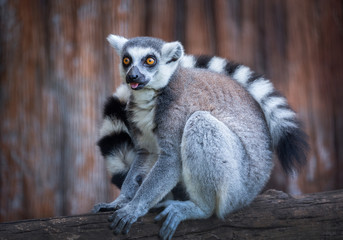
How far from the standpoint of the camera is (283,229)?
3.22 metres

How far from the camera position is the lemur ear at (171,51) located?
3682mm

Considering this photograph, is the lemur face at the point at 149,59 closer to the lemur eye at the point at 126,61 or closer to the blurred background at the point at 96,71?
the lemur eye at the point at 126,61

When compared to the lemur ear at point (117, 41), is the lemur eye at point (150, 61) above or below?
below

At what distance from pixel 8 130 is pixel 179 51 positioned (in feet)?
5.55

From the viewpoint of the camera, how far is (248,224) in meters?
3.21

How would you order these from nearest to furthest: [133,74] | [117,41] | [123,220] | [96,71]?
[123,220] → [133,74] → [117,41] → [96,71]

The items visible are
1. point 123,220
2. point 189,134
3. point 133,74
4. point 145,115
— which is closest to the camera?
point 123,220

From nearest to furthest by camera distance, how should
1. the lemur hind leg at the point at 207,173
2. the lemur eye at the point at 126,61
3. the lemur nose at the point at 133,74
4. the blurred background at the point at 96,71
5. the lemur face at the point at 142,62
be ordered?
the lemur hind leg at the point at 207,173 < the lemur nose at the point at 133,74 < the lemur face at the point at 142,62 < the lemur eye at the point at 126,61 < the blurred background at the point at 96,71

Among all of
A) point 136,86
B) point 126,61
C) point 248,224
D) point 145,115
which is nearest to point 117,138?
point 145,115

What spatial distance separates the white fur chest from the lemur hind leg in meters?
0.37

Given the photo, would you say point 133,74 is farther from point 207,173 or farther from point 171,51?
point 207,173

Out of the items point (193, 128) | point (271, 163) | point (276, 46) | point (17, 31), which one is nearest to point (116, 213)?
point (193, 128)

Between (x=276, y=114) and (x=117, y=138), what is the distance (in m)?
1.33

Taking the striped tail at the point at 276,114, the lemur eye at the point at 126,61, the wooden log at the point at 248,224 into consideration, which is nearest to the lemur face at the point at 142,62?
the lemur eye at the point at 126,61
